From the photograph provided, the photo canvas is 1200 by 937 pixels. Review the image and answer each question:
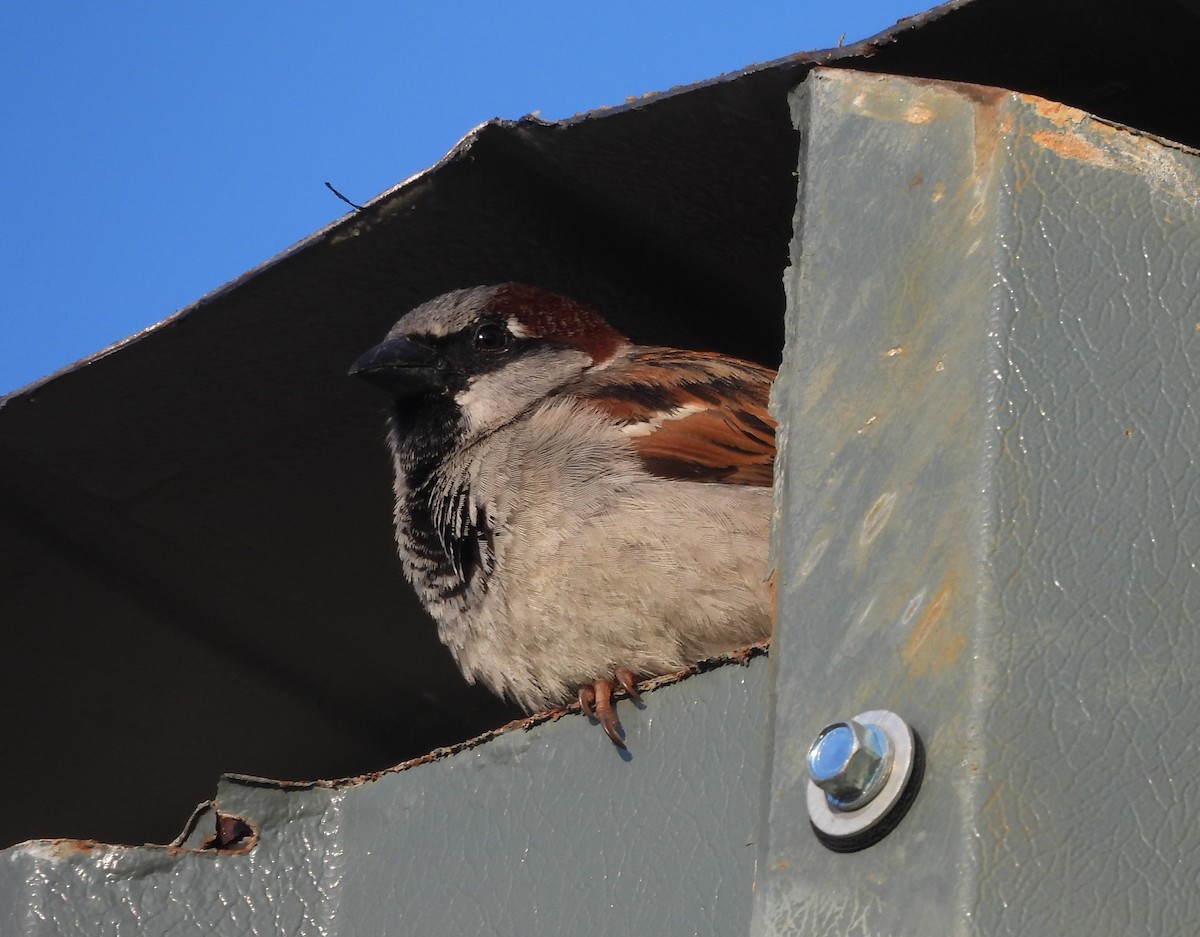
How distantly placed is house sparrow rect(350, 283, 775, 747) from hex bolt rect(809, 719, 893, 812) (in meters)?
0.62

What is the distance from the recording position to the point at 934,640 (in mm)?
1146

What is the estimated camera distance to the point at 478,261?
8.81ft

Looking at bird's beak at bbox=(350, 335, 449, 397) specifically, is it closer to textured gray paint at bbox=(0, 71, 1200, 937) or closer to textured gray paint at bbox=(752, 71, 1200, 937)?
textured gray paint at bbox=(0, 71, 1200, 937)

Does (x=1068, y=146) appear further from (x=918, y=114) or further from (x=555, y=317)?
(x=555, y=317)

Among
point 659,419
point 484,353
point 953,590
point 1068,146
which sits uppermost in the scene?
point 484,353

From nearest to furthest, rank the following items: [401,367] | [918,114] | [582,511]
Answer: [918,114]
[582,511]
[401,367]

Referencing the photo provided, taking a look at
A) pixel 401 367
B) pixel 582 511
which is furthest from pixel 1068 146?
pixel 401 367

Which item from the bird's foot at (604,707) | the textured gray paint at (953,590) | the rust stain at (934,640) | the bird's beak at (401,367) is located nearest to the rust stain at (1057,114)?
the textured gray paint at (953,590)

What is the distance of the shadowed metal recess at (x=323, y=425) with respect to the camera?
→ 7.00 ft

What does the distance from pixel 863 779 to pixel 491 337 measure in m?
1.81

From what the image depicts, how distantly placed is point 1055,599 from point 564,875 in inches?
25.5

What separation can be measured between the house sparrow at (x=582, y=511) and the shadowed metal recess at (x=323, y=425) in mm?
188

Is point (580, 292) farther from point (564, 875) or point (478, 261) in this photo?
point (564, 875)

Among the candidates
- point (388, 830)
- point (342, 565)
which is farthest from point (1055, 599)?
point (342, 565)
